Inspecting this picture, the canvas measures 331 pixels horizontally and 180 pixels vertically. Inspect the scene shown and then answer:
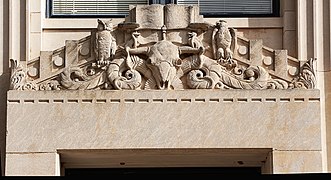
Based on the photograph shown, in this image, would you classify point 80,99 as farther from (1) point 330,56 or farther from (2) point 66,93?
(1) point 330,56

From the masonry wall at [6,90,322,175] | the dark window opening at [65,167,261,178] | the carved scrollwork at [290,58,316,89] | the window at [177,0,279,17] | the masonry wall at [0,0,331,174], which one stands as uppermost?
the window at [177,0,279,17]

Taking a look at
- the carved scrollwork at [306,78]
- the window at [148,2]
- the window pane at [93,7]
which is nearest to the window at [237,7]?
the window at [148,2]

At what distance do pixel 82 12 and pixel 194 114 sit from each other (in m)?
3.46

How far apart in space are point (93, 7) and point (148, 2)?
1020 millimetres

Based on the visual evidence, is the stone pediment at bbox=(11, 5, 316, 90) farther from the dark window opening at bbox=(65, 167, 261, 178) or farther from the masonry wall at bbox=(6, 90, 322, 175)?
the dark window opening at bbox=(65, 167, 261, 178)

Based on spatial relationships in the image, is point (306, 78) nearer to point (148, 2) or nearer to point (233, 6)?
point (233, 6)

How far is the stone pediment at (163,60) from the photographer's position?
26.6 m

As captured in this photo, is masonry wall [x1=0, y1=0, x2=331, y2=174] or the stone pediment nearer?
the stone pediment

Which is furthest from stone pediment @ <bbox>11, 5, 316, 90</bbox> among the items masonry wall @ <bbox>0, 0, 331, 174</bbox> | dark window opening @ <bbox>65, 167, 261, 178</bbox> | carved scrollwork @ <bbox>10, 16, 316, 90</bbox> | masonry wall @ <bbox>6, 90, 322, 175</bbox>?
dark window opening @ <bbox>65, 167, 261, 178</bbox>

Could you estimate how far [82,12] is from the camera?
93.8 feet

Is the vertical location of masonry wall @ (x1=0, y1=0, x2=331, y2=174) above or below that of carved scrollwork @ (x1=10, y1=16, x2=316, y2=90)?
above

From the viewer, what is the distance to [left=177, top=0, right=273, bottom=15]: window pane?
93.8 feet

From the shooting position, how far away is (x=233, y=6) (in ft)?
94.0

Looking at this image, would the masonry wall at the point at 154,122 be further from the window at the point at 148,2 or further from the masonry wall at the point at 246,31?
the window at the point at 148,2
